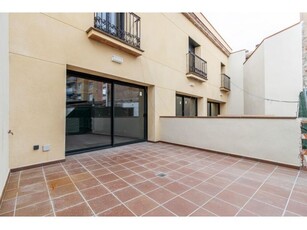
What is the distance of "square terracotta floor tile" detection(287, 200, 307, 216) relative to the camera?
1556mm

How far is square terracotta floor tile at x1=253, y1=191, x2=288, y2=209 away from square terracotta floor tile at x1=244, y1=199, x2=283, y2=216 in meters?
0.09

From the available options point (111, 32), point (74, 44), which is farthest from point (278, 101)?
point (74, 44)

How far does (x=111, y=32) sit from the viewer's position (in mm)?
3998

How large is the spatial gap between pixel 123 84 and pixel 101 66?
1.08m

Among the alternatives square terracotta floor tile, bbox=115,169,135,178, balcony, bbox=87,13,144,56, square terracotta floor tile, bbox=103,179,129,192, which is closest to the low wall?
square terracotta floor tile, bbox=115,169,135,178

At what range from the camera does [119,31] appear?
13.8 ft

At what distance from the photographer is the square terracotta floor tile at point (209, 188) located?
1952mm

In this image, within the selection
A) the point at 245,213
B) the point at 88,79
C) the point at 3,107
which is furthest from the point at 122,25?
the point at 245,213

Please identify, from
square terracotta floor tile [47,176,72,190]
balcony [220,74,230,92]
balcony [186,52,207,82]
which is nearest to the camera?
square terracotta floor tile [47,176,72,190]

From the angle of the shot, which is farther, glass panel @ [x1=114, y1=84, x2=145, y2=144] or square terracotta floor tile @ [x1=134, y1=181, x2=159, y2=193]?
glass panel @ [x1=114, y1=84, x2=145, y2=144]

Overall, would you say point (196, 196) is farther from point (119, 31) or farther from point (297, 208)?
point (119, 31)

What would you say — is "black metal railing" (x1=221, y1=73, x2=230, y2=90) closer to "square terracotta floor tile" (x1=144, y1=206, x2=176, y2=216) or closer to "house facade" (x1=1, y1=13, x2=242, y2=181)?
"house facade" (x1=1, y1=13, x2=242, y2=181)

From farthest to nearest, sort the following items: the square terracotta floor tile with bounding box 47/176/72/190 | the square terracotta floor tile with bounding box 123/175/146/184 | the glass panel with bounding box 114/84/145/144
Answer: the glass panel with bounding box 114/84/145/144 < the square terracotta floor tile with bounding box 123/175/146/184 < the square terracotta floor tile with bounding box 47/176/72/190
